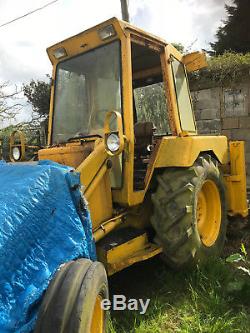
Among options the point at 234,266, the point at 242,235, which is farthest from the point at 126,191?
the point at 242,235

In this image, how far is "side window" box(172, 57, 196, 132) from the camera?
173 inches

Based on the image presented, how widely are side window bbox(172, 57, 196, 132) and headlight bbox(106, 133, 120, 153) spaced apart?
132cm

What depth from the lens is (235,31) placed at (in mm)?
16328

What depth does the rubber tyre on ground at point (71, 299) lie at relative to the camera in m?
2.11

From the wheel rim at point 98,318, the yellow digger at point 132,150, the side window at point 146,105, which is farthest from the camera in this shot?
the side window at point 146,105

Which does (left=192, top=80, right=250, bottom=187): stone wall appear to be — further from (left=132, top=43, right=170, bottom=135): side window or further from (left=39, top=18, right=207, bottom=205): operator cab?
(left=132, top=43, right=170, bottom=135): side window

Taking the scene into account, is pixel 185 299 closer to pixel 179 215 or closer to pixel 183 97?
pixel 179 215

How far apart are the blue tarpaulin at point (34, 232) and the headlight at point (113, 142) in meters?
0.57

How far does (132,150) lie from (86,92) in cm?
87

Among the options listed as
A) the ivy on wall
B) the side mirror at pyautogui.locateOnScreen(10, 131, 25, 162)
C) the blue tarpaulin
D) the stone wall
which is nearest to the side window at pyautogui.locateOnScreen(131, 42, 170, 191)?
the side mirror at pyautogui.locateOnScreen(10, 131, 25, 162)

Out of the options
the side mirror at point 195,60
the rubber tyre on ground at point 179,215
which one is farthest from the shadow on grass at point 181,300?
the side mirror at point 195,60

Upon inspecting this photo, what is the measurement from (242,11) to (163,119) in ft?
46.1

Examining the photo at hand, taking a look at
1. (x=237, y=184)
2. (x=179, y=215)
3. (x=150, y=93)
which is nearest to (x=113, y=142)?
(x=179, y=215)

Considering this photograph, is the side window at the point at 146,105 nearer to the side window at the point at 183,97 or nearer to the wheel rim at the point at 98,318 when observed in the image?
the side window at the point at 183,97
